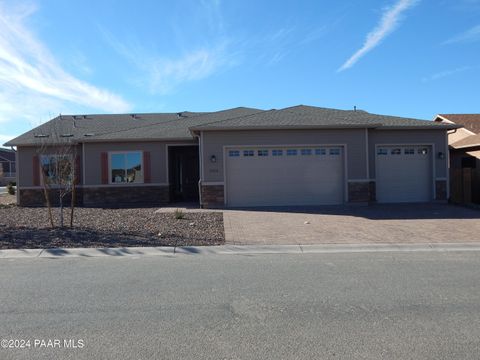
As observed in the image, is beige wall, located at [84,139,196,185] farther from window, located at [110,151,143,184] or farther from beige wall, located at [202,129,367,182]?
beige wall, located at [202,129,367,182]

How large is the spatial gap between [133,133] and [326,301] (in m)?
16.8

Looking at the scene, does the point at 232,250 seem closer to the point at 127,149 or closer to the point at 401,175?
the point at 401,175

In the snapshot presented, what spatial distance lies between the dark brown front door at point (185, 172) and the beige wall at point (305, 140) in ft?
16.5

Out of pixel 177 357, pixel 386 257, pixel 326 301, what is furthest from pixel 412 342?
pixel 386 257

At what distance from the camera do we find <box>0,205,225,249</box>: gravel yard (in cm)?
962

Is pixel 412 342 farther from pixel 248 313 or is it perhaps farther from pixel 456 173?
pixel 456 173

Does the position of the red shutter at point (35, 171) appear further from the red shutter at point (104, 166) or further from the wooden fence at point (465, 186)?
the wooden fence at point (465, 186)

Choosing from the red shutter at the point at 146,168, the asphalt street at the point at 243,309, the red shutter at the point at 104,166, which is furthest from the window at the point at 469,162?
the red shutter at the point at 104,166

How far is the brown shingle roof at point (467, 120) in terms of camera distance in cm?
2670

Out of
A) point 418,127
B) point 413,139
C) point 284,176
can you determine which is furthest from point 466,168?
point 284,176

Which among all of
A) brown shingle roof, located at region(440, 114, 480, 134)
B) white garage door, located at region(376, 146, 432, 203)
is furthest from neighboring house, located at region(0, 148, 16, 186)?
white garage door, located at region(376, 146, 432, 203)

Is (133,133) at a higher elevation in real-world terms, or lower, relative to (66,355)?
higher

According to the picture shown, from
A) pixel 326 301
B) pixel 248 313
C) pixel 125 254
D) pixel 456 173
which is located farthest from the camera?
pixel 456 173

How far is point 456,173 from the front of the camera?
65.8ft
